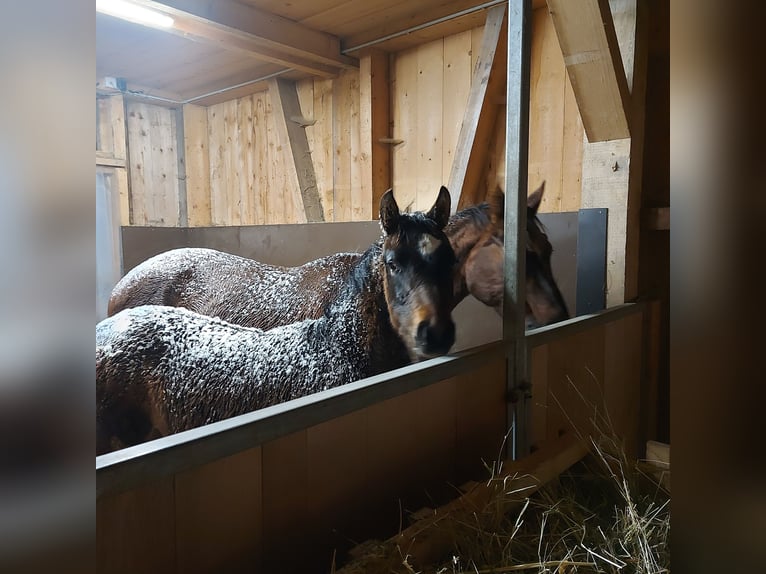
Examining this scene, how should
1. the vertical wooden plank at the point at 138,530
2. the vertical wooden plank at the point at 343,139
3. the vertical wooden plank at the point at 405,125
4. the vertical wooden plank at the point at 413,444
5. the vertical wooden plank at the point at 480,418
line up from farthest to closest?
1. the vertical wooden plank at the point at 343,139
2. the vertical wooden plank at the point at 405,125
3. the vertical wooden plank at the point at 480,418
4. the vertical wooden plank at the point at 413,444
5. the vertical wooden plank at the point at 138,530

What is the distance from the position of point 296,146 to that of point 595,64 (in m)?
2.26

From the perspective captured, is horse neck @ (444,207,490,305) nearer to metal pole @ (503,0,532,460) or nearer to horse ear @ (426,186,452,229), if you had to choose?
horse ear @ (426,186,452,229)

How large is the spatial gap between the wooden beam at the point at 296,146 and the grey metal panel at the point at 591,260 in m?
1.97

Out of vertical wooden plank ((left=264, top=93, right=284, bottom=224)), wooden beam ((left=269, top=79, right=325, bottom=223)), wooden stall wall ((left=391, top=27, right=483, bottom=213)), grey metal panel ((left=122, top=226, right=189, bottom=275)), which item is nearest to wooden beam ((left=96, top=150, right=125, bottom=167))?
grey metal panel ((left=122, top=226, right=189, bottom=275))

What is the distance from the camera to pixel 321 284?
2.23m

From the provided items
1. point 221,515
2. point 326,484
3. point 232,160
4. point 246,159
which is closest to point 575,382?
point 326,484

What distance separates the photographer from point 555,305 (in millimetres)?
2014

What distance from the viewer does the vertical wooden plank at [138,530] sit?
0.60 metres

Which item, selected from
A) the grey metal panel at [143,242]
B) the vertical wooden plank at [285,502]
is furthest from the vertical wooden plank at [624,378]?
the grey metal panel at [143,242]

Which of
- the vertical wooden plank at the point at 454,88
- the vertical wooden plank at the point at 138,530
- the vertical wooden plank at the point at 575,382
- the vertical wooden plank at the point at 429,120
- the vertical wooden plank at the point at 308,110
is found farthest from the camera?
the vertical wooden plank at the point at 308,110

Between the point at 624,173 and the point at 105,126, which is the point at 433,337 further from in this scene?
the point at 105,126

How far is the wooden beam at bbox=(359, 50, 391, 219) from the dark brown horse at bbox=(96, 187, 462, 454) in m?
1.56

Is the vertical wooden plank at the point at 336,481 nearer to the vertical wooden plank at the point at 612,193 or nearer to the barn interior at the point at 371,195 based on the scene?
the barn interior at the point at 371,195

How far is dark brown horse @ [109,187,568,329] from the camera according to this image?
2064 millimetres
